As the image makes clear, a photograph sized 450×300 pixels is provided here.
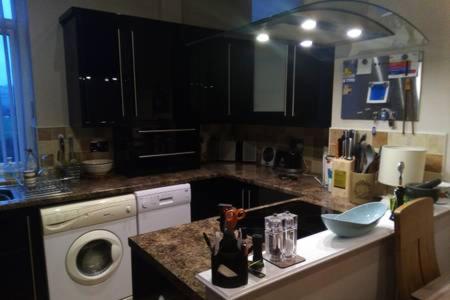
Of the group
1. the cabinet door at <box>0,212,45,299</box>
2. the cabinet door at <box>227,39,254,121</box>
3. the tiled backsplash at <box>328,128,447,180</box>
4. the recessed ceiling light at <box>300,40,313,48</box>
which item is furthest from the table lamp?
the cabinet door at <box>0,212,45,299</box>

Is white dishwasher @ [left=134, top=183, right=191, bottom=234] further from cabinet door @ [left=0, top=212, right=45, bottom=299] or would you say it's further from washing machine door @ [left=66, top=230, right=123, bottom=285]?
cabinet door @ [left=0, top=212, right=45, bottom=299]

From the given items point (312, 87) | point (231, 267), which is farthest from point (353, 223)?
point (312, 87)

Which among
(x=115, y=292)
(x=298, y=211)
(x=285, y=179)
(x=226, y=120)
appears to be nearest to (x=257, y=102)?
(x=226, y=120)

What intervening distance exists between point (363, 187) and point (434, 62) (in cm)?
75

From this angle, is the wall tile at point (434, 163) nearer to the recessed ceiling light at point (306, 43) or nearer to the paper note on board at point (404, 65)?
the paper note on board at point (404, 65)

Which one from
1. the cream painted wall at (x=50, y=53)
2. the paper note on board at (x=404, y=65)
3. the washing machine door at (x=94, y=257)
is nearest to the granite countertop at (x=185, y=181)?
the washing machine door at (x=94, y=257)

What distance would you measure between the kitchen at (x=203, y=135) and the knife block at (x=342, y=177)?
0.03 feet

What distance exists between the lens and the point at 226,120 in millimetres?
2914

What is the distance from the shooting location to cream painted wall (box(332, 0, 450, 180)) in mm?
1649

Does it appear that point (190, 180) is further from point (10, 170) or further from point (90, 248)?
point (10, 170)

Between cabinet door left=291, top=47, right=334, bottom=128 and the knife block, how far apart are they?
17.1 inches

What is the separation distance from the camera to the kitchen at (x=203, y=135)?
4.34ft

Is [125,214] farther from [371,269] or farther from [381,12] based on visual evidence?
[381,12]

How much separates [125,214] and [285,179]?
3.87 ft
